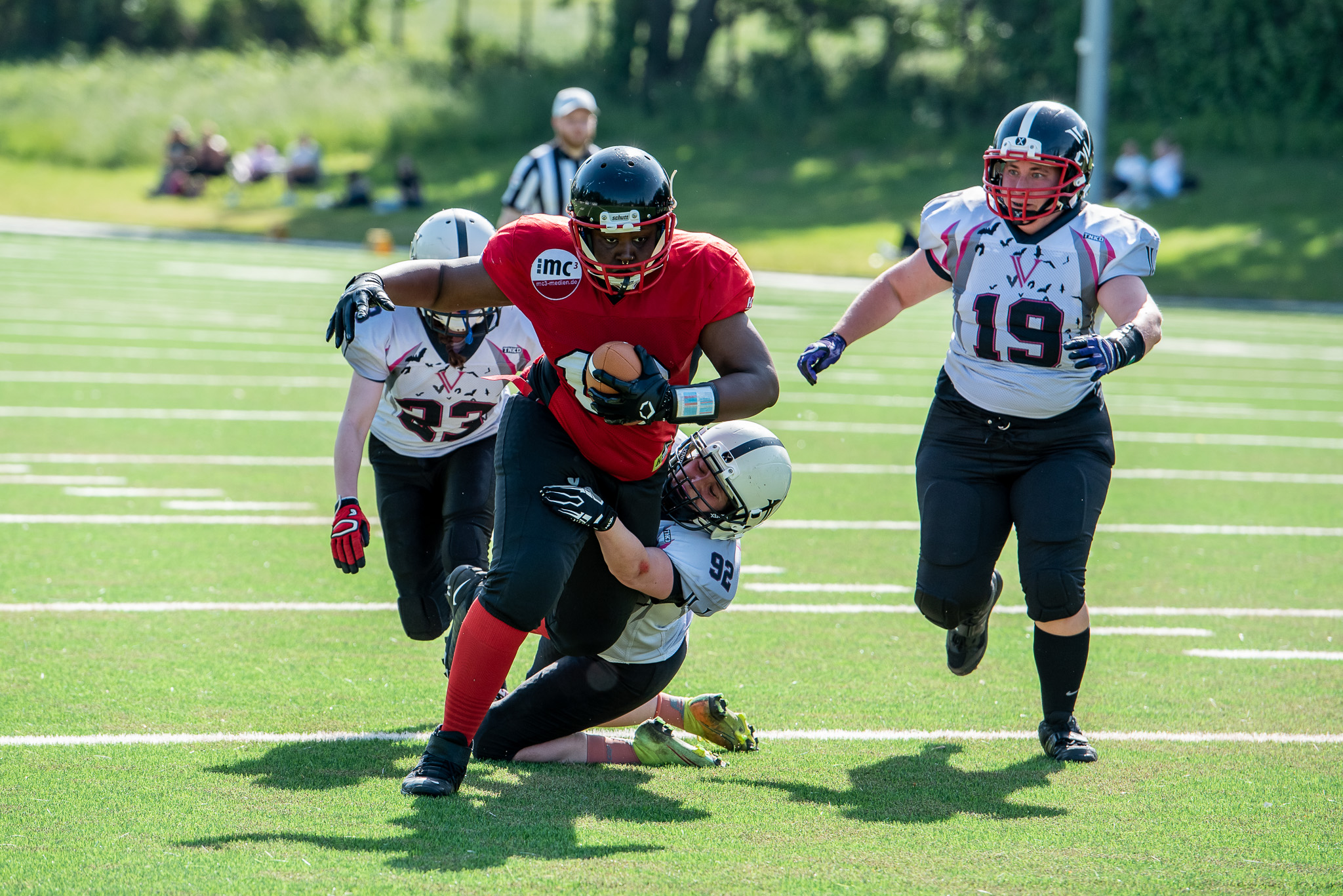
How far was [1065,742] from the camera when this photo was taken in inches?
171

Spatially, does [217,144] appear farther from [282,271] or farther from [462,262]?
[462,262]

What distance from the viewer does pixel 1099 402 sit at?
4562 mm

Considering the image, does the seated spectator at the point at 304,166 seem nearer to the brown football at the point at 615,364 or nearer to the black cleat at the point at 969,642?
the black cleat at the point at 969,642

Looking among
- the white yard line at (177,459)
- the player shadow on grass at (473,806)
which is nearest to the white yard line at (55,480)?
the white yard line at (177,459)

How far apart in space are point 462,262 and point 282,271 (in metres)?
17.2

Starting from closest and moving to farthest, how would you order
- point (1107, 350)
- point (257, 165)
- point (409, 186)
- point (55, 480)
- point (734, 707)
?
point (1107, 350) → point (734, 707) → point (55, 480) → point (409, 186) → point (257, 165)

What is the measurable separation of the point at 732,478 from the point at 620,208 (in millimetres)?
855

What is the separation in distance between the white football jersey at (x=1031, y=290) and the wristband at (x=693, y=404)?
1150 millimetres

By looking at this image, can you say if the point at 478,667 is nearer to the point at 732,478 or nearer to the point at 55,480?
the point at 732,478

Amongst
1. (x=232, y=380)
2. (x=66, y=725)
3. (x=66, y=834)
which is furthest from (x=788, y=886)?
(x=232, y=380)

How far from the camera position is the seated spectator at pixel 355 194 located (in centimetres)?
2972

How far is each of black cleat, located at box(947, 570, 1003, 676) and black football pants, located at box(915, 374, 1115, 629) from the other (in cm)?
13

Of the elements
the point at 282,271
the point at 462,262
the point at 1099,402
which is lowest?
the point at 282,271

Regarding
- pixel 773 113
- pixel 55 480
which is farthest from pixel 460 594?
pixel 773 113
